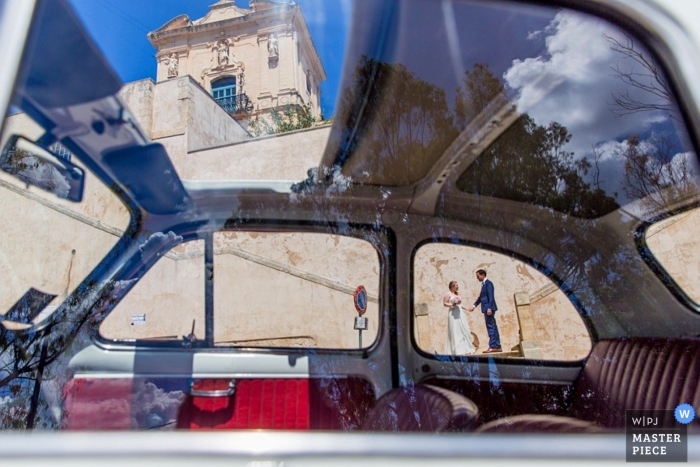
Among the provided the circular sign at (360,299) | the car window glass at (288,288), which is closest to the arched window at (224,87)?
the car window glass at (288,288)

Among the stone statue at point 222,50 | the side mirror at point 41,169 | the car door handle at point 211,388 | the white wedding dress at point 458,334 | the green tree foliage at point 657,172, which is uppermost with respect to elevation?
the stone statue at point 222,50

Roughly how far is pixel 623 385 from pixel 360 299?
2.58 ft

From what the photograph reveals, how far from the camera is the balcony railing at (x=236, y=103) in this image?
1.19m

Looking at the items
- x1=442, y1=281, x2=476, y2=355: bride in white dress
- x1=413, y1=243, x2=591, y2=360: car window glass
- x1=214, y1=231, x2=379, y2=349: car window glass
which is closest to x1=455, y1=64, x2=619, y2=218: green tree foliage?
x1=413, y1=243, x2=591, y2=360: car window glass

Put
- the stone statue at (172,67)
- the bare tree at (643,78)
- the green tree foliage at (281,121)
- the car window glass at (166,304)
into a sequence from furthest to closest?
the car window glass at (166,304) < the green tree foliage at (281,121) < the stone statue at (172,67) < the bare tree at (643,78)

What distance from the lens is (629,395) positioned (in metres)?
1.22

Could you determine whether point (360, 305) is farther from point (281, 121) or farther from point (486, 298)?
point (281, 121)

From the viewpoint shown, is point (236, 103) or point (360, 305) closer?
point (236, 103)

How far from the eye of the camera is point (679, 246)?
1.11 metres

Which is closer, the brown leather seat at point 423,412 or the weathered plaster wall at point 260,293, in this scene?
the brown leather seat at point 423,412

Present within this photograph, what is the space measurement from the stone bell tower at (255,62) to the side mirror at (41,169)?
0.33m

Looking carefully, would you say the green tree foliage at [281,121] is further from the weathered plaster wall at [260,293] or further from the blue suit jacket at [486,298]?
Answer: the blue suit jacket at [486,298]

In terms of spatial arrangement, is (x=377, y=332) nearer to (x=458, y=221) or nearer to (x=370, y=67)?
(x=458, y=221)

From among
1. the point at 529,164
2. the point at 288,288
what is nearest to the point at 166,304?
the point at 288,288
